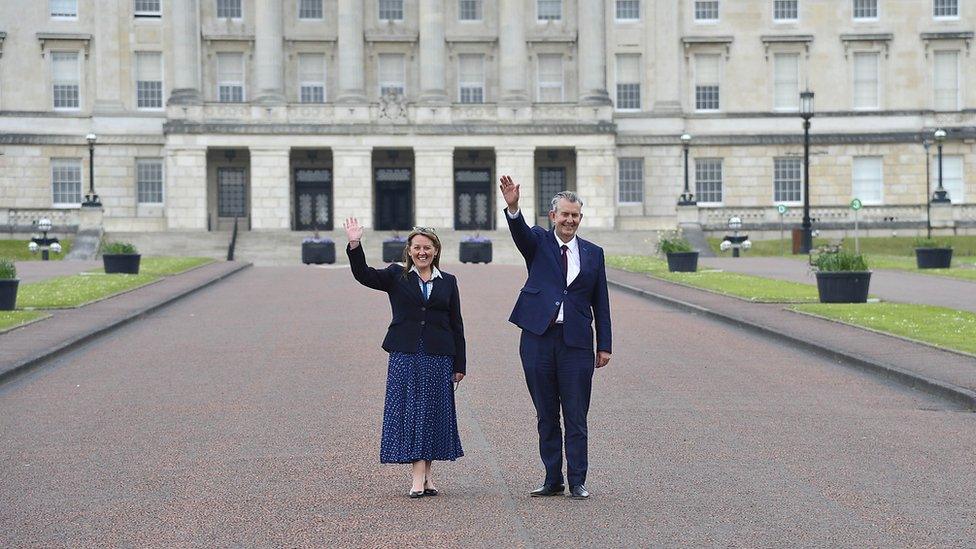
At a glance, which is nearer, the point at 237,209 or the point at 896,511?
the point at 896,511

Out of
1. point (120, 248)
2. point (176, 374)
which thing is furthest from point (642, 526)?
point (120, 248)

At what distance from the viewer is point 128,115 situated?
8362cm

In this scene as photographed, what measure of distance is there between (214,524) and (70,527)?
42.1 inches

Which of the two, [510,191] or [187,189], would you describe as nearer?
[510,191]

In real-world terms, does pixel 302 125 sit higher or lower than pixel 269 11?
lower

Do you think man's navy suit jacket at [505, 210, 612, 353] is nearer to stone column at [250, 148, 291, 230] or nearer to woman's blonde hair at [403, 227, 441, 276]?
woman's blonde hair at [403, 227, 441, 276]

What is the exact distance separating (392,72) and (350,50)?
4066 millimetres

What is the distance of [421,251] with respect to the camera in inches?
517

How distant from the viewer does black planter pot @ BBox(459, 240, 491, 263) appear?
2601 inches

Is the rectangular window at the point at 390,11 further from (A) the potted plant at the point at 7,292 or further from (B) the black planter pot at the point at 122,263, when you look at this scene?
(A) the potted plant at the point at 7,292

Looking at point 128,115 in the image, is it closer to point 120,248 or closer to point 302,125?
point 302,125

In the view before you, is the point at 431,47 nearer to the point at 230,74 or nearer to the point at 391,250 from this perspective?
the point at 230,74

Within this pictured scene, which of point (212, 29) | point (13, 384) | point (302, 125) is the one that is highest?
point (212, 29)

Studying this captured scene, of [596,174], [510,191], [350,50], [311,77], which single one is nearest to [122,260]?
[350,50]
